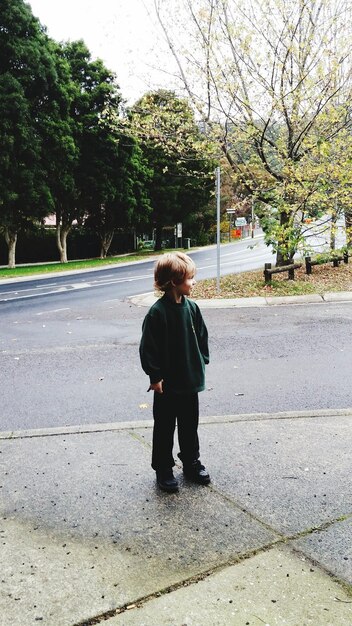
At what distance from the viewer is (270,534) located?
9.85 ft

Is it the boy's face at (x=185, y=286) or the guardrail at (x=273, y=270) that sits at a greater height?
the boy's face at (x=185, y=286)

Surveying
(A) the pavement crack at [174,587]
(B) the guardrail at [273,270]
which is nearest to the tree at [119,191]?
(B) the guardrail at [273,270]

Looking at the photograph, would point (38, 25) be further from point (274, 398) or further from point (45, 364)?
point (274, 398)

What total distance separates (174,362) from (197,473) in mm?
801

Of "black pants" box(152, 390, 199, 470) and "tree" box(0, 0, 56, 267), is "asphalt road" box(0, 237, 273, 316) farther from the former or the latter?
"black pants" box(152, 390, 199, 470)

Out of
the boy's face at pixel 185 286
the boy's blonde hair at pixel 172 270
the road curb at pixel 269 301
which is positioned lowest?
the road curb at pixel 269 301

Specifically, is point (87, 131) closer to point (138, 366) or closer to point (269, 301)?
point (269, 301)

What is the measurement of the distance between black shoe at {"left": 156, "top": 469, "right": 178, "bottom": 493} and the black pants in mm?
36

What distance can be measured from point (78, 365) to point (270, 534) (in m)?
4.78

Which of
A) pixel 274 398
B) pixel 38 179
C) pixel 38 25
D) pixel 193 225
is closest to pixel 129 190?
pixel 38 179

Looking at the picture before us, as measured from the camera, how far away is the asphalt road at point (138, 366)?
18.0 ft

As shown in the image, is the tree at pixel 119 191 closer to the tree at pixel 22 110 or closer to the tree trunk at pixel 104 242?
the tree trunk at pixel 104 242

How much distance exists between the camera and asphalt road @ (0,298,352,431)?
18.0ft

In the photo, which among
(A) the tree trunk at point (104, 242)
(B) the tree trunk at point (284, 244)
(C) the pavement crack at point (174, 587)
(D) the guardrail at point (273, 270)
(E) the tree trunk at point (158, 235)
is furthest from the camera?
(E) the tree trunk at point (158, 235)
